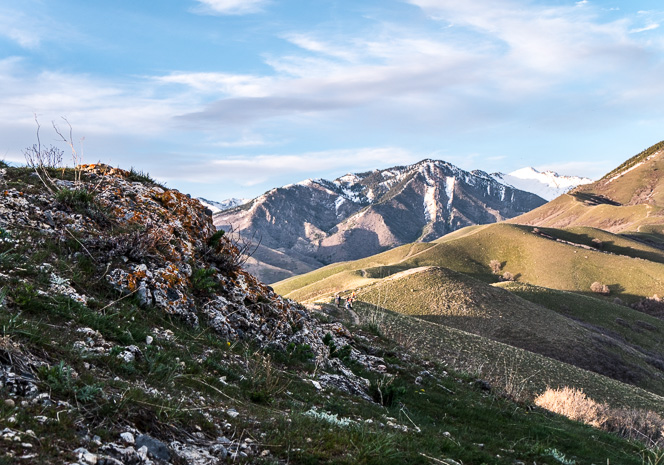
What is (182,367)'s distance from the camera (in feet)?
23.7

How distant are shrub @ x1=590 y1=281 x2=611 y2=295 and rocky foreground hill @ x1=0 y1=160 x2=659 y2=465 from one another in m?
99.5

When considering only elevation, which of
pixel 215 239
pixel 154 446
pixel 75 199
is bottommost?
pixel 154 446

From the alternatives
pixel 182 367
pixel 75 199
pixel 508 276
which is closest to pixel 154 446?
pixel 182 367

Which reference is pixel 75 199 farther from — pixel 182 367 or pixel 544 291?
pixel 544 291

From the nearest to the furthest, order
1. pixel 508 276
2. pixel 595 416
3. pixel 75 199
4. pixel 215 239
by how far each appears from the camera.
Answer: pixel 75 199
pixel 215 239
pixel 595 416
pixel 508 276

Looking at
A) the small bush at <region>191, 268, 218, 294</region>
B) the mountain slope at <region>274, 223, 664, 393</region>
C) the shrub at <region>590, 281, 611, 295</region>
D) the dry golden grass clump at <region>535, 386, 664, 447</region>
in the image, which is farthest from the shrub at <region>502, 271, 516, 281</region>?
the small bush at <region>191, 268, 218, 294</region>

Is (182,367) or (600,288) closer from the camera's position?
(182,367)

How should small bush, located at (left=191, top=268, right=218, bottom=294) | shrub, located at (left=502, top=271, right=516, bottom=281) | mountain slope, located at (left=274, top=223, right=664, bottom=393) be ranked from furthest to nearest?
shrub, located at (left=502, top=271, right=516, bottom=281) < mountain slope, located at (left=274, top=223, right=664, bottom=393) < small bush, located at (left=191, top=268, right=218, bottom=294)

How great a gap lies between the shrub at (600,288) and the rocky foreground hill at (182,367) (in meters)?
99.5

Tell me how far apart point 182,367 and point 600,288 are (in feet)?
369

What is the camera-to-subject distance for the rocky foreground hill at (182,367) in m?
4.90

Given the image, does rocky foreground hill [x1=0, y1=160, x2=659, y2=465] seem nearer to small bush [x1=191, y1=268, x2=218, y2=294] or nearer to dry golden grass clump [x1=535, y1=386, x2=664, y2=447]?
small bush [x1=191, y1=268, x2=218, y2=294]

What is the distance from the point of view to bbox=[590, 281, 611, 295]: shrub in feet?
321

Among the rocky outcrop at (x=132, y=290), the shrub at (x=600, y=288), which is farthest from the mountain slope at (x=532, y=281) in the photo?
the rocky outcrop at (x=132, y=290)
